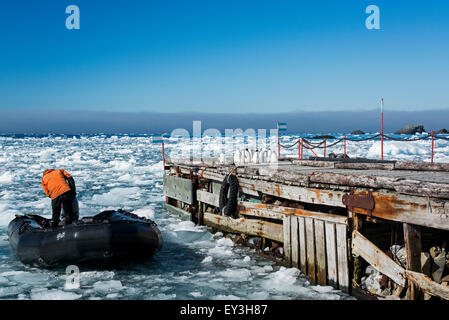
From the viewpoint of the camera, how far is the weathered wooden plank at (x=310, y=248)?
754cm

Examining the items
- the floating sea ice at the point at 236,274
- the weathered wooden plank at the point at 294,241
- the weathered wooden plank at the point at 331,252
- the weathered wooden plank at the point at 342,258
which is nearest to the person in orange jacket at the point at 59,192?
the floating sea ice at the point at 236,274

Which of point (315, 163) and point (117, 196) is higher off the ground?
point (315, 163)

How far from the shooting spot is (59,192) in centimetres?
914

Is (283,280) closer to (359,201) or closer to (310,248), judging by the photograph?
(310,248)

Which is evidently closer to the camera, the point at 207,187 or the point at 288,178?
the point at 288,178

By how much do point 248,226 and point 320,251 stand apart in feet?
8.63

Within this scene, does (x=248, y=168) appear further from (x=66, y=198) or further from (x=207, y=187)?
(x=66, y=198)

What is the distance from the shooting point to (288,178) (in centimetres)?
854

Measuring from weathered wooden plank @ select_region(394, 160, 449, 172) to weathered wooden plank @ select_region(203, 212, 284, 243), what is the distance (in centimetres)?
293

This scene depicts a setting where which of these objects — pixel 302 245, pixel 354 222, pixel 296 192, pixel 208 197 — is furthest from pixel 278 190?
pixel 208 197

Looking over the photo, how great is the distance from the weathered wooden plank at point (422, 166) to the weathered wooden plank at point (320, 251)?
112 inches

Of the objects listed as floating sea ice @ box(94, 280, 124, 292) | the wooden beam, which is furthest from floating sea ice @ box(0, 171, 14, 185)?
floating sea ice @ box(94, 280, 124, 292)
